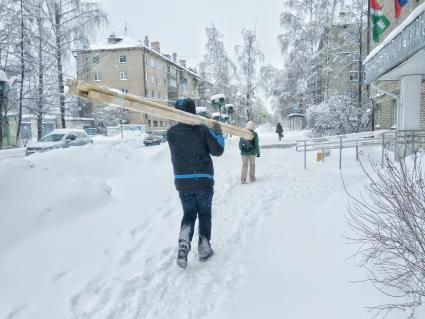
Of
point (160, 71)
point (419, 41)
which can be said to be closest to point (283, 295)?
point (419, 41)

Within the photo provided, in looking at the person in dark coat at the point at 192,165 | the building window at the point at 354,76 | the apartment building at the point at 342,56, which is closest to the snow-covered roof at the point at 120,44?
the apartment building at the point at 342,56

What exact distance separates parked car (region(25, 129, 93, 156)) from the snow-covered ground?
10.9 metres

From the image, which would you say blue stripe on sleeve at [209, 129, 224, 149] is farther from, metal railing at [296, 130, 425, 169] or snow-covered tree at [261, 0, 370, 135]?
snow-covered tree at [261, 0, 370, 135]

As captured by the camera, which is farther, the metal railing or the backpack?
the backpack

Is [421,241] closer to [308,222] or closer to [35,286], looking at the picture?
[308,222]

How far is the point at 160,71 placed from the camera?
47.8 metres

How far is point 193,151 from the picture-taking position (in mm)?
3320

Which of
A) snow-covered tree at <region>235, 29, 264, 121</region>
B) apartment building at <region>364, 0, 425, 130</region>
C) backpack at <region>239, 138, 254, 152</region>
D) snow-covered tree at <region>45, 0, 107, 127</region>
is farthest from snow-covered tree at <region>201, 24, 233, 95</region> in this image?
backpack at <region>239, 138, 254, 152</region>

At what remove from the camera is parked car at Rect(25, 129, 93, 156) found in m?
15.3

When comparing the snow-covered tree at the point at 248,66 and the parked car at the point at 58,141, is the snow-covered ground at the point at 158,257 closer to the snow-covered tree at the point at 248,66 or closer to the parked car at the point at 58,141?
the parked car at the point at 58,141

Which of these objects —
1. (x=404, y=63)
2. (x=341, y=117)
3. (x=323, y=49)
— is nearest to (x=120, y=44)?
(x=323, y=49)

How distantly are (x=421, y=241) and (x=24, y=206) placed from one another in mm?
4162

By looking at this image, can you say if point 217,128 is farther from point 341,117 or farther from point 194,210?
point 341,117

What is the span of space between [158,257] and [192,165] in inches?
44.1
